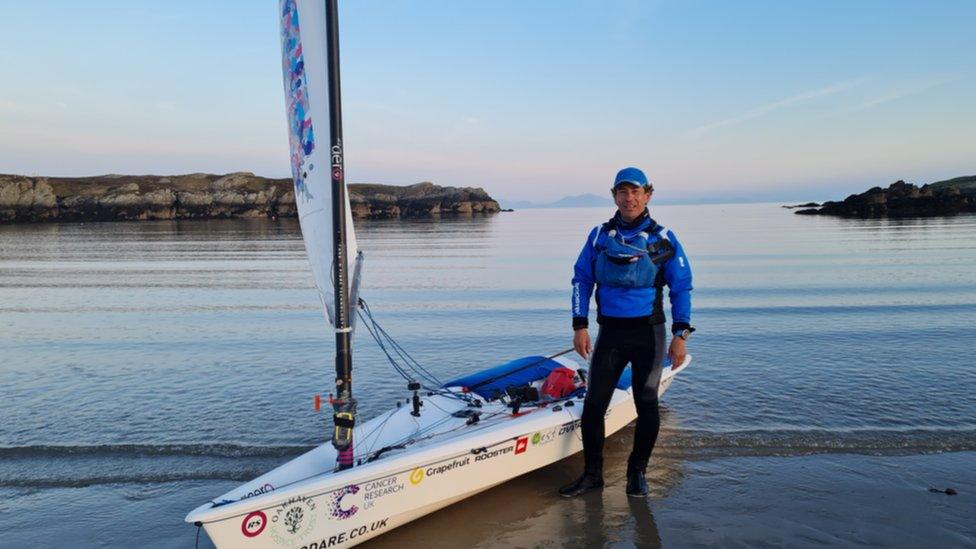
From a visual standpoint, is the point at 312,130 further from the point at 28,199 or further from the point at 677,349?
the point at 28,199

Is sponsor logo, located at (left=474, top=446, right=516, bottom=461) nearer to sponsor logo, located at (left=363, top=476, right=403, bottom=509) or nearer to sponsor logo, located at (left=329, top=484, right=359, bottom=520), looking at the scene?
sponsor logo, located at (left=363, top=476, right=403, bottom=509)

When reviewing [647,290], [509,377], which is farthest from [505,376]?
[647,290]

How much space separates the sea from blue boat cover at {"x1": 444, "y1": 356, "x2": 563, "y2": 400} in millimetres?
1130

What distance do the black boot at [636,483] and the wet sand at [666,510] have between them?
0.33 ft

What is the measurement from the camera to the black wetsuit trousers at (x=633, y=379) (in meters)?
5.09

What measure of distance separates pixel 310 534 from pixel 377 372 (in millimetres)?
5540

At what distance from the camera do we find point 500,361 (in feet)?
33.0

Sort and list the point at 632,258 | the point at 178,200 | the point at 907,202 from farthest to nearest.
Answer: the point at 178,200
the point at 907,202
the point at 632,258

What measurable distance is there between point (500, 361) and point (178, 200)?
92.3 meters

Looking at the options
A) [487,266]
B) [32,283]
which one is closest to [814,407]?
[487,266]

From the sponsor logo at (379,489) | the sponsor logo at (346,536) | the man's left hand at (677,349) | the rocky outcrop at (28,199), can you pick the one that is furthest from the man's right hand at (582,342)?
the rocky outcrop at (28,199)

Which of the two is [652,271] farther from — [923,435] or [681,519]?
[923,435]

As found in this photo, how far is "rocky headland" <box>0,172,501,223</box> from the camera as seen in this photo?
81.0m

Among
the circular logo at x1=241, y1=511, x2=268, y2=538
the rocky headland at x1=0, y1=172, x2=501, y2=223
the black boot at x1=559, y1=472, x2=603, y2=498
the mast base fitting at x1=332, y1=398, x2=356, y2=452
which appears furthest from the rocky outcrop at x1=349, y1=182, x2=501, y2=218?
the circular logo at x1=241, y1=511, x2=268, y2=538
